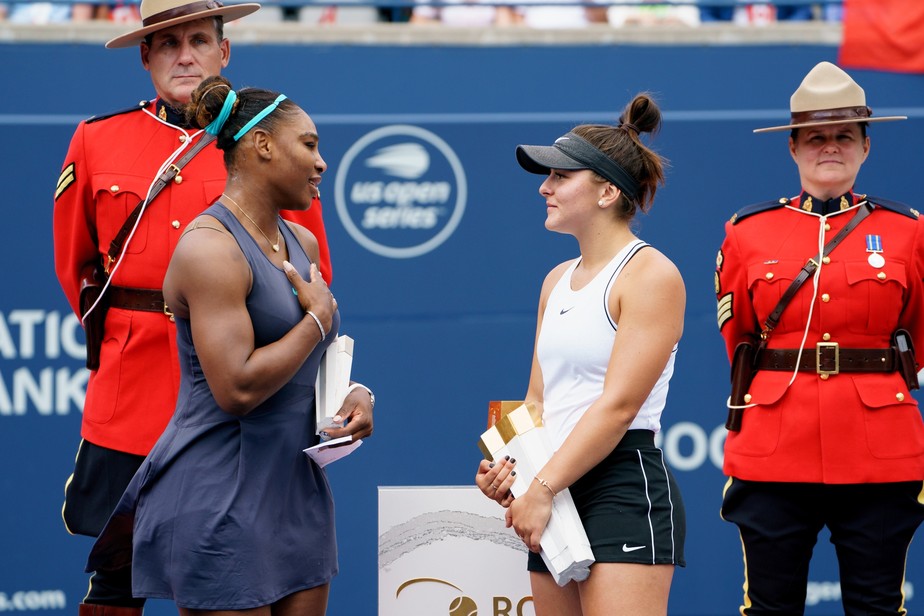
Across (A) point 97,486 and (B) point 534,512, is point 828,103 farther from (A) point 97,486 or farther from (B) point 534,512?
(A) point 97,486

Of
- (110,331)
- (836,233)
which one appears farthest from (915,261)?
(110,331)

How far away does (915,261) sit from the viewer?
3.88 m

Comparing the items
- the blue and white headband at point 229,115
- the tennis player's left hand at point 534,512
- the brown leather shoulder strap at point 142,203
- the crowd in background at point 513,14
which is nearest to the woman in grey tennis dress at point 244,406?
the blue and white headband at point 229,115

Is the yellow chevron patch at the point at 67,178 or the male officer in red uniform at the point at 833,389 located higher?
the yellow chevron patch at the point at 67,178

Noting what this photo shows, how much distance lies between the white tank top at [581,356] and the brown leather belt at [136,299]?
1068mm

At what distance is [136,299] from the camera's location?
355 cm

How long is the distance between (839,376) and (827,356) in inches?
2.7

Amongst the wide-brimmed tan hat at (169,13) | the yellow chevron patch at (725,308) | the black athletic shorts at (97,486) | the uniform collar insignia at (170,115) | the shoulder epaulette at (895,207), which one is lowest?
the black athletic shorts at (97,486)

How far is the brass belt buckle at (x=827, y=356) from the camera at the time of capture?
382cm

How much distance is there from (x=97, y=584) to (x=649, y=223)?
2545mm

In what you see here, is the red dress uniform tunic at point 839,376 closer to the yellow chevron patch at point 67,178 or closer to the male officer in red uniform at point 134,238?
the male officer in red uniform at point 134,238

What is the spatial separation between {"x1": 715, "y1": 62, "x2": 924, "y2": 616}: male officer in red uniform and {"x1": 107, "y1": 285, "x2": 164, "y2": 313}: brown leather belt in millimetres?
1708

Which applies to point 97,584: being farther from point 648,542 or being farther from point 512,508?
point 648,542

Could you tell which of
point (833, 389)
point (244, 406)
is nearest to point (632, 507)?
point (244, 406)
